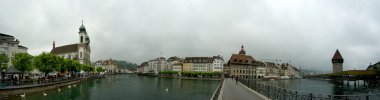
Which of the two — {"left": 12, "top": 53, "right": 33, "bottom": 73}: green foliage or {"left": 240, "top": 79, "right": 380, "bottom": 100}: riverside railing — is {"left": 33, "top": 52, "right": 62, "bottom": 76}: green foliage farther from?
{"left": 240, "top": 79, "right": 380, "bottom": 100}: riverside railing

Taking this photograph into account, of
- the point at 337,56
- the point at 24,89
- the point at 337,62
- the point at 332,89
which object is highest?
the point at 337,56

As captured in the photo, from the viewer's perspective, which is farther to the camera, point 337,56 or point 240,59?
point 337,56

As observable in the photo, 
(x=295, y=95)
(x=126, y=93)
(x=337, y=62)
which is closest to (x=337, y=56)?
(x=337, y=62)

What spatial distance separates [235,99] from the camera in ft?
89.1

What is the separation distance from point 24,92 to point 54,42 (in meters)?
150

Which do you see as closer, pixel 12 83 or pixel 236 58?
pixel 12 83

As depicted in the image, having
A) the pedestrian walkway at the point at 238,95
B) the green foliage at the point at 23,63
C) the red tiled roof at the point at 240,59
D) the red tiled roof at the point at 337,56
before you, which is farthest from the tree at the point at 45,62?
the red tiled roof at the point at 337,56

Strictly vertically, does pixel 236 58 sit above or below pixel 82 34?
below

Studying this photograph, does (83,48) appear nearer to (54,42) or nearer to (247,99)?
(54,42)

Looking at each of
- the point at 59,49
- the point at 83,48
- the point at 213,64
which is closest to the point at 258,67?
the point at 213,64

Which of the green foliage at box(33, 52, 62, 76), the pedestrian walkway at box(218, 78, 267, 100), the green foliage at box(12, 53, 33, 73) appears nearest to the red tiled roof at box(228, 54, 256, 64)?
the green foliage at box(33, 52, 62, 76)

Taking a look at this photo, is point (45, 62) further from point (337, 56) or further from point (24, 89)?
point (337, 56)

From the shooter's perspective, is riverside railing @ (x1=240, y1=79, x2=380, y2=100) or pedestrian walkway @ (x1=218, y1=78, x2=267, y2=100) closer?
riverside railing @ (x1=240, y1=79, x2=380, y2=100)

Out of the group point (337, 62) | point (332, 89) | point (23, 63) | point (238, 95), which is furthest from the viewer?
point (337, 62)
